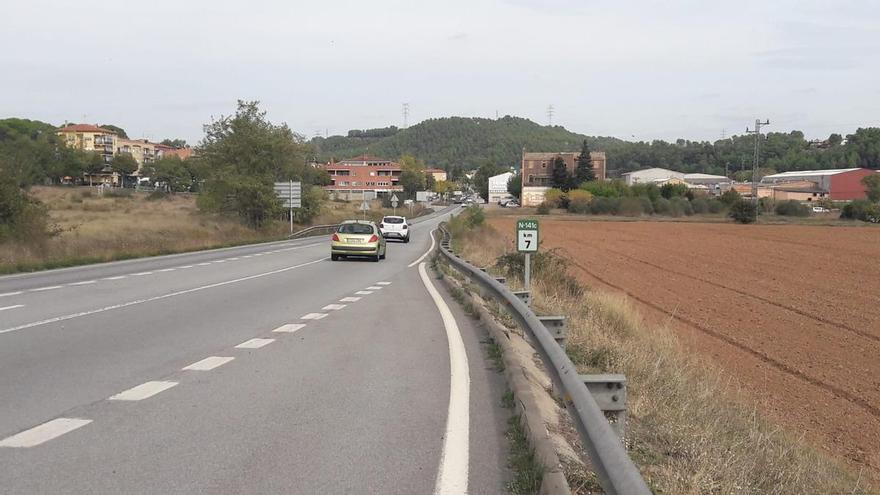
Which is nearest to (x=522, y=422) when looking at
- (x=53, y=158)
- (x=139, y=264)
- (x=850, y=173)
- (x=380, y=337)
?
(x=380, y=337)

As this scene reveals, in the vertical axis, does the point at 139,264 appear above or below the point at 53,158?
Answer: below

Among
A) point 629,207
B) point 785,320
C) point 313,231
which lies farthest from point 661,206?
point 785,320

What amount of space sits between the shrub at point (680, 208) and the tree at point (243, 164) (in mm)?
64512

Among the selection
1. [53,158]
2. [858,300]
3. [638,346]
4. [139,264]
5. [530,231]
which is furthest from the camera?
[53,158]

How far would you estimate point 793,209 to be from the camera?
305 feet

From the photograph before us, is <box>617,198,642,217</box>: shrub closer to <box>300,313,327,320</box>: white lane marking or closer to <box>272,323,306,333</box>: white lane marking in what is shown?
<box>300,313,327,320</box>: white lane marking

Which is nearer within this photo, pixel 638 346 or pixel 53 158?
pixel 638 346

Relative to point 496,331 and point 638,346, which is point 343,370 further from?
point 638,346

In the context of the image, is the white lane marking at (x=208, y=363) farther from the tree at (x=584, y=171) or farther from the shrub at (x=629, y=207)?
the tree at (x=584, y=171)

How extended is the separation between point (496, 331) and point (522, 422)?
446cm

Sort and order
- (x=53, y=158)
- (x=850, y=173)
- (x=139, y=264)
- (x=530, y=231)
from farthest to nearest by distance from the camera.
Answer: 1. (x=850, y=173)
2. (x=53, y=158)
3. (x=139, y=264)
4. (x=530, y=231)

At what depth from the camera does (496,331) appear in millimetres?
10211

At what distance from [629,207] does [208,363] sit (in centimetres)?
10104

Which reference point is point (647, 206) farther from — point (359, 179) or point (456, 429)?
point (456, 429)
